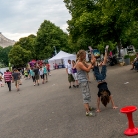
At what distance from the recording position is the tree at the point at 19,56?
285 feet

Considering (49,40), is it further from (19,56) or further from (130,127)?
(130,127)

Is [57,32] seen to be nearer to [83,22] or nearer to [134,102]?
[83,22]

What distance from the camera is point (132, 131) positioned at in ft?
18.8

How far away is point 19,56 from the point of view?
8712cm

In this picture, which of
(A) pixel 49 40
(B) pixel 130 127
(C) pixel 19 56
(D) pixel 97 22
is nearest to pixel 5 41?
(C) pixel 19 56

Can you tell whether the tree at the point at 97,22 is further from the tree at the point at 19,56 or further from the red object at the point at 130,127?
the tree at the point at 19,56

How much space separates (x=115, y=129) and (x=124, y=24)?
26.8 meters

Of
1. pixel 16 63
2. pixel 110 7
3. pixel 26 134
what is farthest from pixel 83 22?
pixel 16 63

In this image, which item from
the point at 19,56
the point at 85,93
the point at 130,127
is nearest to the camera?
the point at 130,127

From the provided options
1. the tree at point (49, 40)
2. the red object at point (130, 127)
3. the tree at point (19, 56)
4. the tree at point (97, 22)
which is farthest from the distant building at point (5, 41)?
the red object at point (130, 127)

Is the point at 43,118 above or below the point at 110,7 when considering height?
below

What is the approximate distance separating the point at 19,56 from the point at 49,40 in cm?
1864

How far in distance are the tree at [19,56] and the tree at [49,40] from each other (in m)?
11.8

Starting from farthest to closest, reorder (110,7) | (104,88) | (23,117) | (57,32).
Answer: (57,32)
(110,7)
(23,117)
(104,88)
